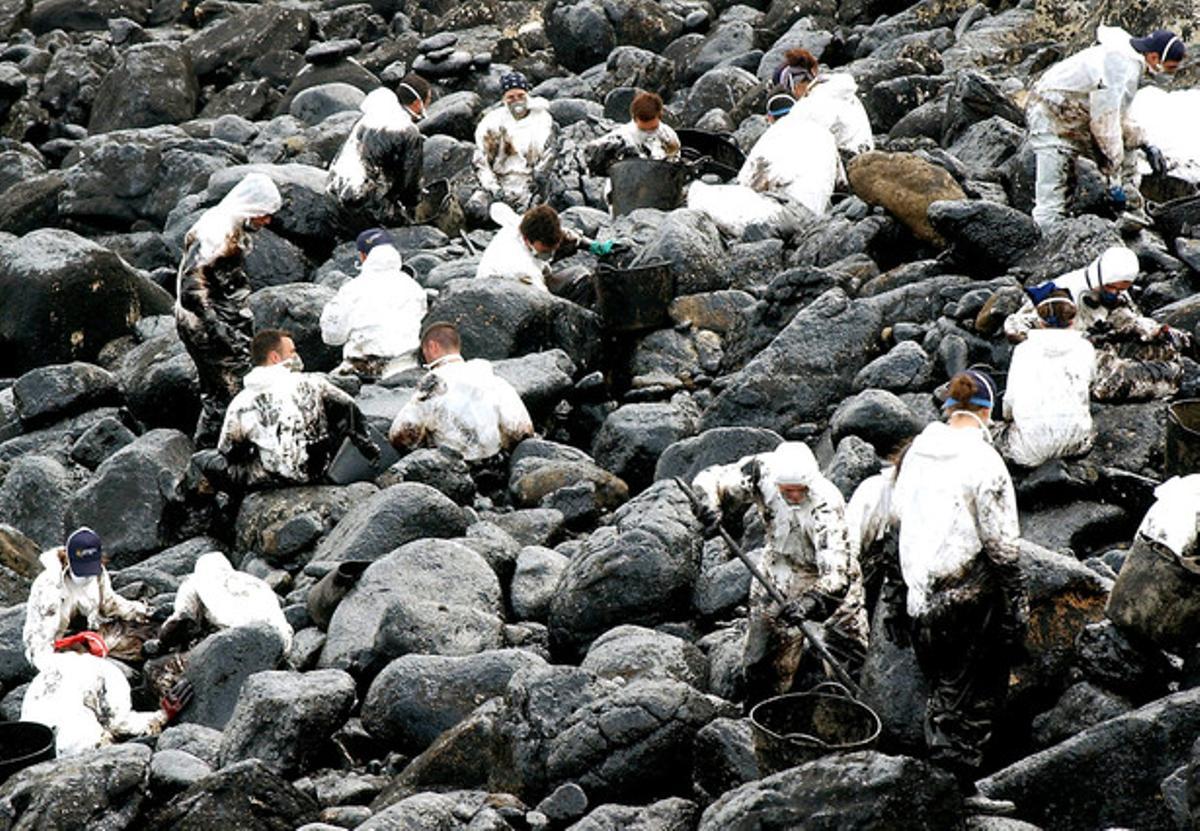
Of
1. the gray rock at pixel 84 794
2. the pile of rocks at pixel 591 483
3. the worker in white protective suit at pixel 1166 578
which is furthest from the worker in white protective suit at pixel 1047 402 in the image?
the gray rock at pixel 84 794

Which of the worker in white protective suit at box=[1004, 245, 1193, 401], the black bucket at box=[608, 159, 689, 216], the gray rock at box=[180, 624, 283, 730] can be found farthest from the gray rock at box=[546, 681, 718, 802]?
the black bucket at box=[608, 159, 689, 216]

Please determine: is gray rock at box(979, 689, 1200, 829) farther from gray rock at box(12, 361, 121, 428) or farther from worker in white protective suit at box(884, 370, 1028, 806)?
gray rock at box(12, 361, 121, 428)

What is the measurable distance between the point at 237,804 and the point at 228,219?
672cm

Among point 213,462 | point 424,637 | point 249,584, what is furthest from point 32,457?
point 424,637

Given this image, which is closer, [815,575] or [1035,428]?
[815,575]

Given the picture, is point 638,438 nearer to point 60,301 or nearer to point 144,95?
point 60,301

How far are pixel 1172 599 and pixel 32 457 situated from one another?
31.4 feet

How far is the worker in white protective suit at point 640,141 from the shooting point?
57.0ft

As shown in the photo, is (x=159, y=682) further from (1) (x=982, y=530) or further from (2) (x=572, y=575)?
(1) (x=982, y=530)

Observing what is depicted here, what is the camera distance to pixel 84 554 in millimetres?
11086

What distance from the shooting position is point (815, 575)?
9039 mm

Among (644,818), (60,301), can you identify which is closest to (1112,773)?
(644,818)

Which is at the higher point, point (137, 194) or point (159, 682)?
point (159, 682)

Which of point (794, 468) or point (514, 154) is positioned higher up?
point (794, 468)
